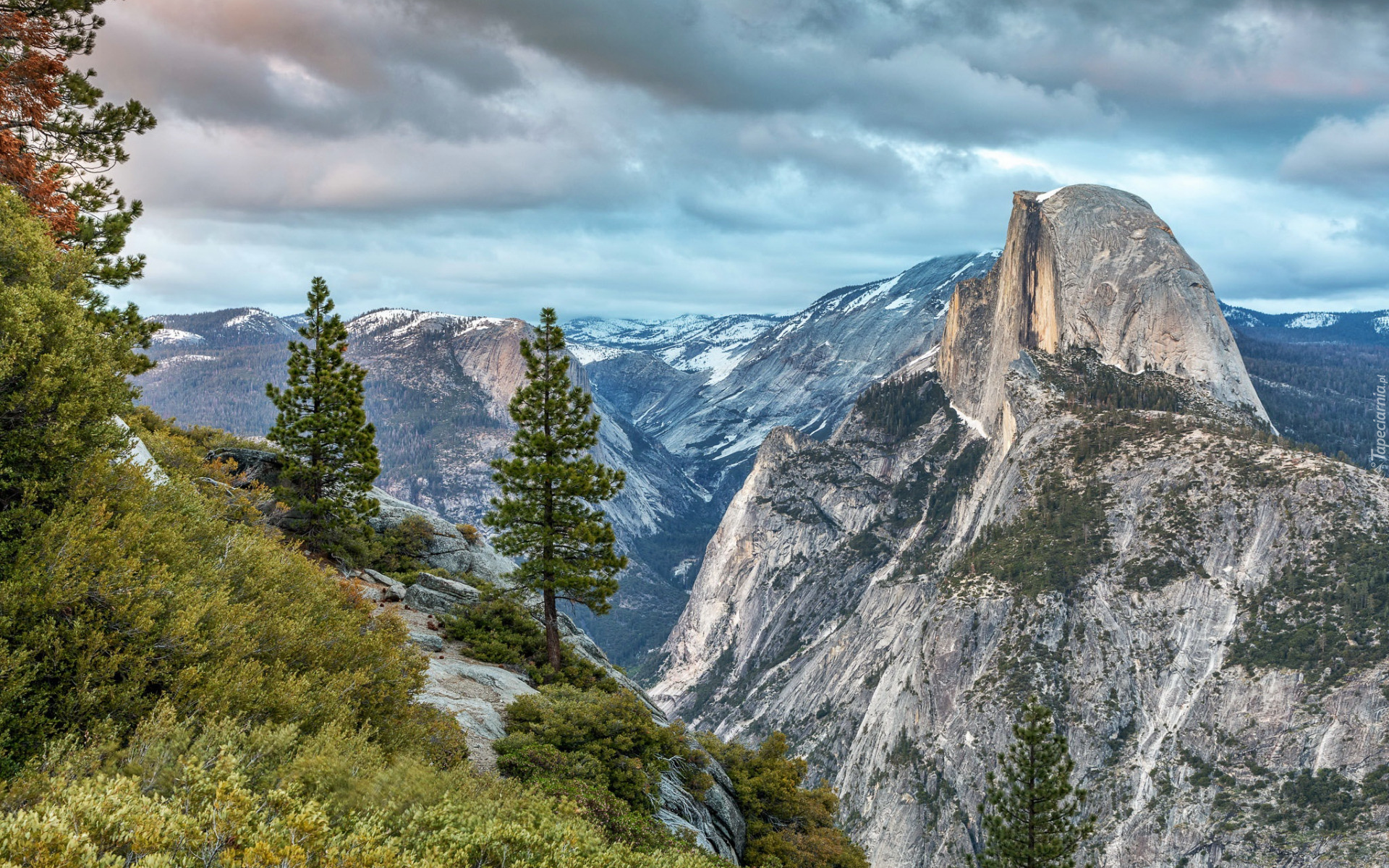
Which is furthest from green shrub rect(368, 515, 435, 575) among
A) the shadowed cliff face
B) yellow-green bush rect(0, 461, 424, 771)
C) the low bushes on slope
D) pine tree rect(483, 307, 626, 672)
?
the shadowed cliff face

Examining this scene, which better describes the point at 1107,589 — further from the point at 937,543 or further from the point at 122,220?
the point at 122,220

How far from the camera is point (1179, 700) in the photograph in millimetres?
108188

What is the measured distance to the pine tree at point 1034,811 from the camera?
38.4 metres

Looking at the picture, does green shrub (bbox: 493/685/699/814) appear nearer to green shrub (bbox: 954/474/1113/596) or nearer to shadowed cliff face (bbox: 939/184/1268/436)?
green shrub (bbox: 954/474/1113/596)

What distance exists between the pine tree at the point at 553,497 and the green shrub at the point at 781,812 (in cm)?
851

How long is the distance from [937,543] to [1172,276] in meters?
82.3

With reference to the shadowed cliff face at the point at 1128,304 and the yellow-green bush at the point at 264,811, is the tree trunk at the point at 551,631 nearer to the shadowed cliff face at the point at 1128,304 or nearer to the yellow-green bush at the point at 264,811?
the yellow-green bush at the point at 264,811

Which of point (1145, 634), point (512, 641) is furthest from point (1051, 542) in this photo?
point (512, 641)

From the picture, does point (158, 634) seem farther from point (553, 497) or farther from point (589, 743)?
point (553, 497)

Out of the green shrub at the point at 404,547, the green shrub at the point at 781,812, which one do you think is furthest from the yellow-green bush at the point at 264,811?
the green shrub at the point at 404,547

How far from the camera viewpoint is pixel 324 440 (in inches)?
1252

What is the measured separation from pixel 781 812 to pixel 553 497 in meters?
15.0

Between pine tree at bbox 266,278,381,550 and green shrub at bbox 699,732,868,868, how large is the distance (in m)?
17.9

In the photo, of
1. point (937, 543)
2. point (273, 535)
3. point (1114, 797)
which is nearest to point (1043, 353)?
point (937, 543)
